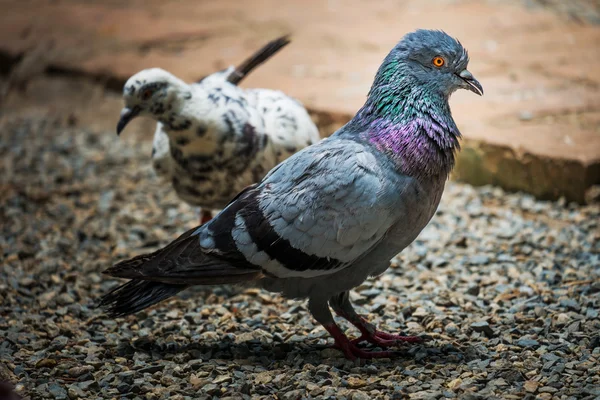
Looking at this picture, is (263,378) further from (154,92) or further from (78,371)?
(154,92)

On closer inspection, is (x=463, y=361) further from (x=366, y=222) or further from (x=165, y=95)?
(x=165, y=95)

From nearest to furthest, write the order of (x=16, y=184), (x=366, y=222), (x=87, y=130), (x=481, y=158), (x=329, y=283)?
(x=366, y=222) → (x=329, y=283) → (x=481, y=158) → (x=16, y=184) → (x=87, y=130)

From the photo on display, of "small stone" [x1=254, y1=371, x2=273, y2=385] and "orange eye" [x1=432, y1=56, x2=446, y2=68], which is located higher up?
"orange eye" [x1=432, y1=56, x2=446, y2=68]

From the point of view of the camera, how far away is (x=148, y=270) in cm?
347

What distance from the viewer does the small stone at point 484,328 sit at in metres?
3.66

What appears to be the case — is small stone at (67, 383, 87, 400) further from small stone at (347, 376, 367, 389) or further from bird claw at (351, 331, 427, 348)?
bird claw at (351, 331, 427, 348)

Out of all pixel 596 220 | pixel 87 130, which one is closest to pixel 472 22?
pixel 596 220

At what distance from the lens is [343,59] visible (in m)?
7.32

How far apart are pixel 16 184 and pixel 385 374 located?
3.98m

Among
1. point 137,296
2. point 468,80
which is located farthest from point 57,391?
point 468,80

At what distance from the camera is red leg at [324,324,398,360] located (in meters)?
3.49

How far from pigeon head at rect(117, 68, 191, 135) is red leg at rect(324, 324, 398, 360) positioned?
1.63m

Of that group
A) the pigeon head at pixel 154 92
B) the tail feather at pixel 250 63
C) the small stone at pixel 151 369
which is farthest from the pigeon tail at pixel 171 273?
the tail feather at pixel 250 63

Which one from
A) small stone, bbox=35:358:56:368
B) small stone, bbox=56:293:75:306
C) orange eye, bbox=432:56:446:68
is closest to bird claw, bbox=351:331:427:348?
orange eye, bbox=432:56:446:68
